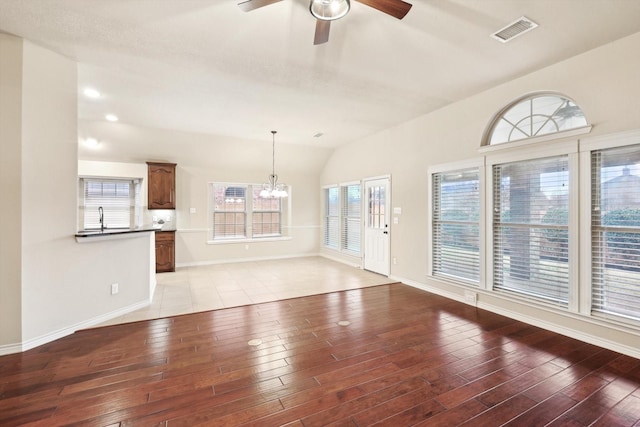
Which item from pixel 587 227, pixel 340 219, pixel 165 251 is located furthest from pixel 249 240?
pixel 587 227

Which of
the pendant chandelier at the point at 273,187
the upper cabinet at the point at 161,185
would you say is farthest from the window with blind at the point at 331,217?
the upper cabinet at the point at 161,185

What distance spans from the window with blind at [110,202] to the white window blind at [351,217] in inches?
191

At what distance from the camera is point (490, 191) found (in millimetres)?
3967

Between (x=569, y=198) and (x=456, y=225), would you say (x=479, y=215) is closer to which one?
(x=456, y=225)

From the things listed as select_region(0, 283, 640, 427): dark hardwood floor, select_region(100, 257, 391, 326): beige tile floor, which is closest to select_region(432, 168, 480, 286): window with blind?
select_region(0, 283, 640, 427): dark hardwood floor

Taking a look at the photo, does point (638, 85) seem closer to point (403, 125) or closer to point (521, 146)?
point (521, 146)

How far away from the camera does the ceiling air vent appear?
2529 mm

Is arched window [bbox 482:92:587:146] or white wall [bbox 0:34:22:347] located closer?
white wall [bbox 0:34:22:347]

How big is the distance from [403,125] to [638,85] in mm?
3094

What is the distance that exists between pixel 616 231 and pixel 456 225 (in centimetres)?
184

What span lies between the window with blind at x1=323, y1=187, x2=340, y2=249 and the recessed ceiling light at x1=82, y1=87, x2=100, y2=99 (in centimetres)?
529

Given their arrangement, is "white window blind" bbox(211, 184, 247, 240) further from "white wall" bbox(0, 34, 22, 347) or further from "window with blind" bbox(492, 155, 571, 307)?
"window with blind" bbox(492, 155, 571, 307)

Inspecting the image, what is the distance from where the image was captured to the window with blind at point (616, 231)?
9.11ft

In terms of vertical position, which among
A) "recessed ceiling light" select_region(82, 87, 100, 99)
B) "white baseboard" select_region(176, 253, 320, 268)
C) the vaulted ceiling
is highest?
"recessed ceiling light" select_region(82, 87, 100, 99)
